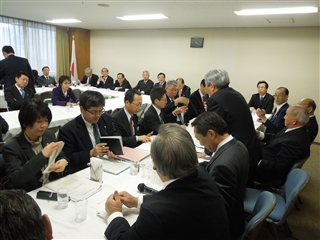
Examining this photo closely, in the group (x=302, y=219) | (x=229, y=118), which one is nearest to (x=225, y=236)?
(x=229, y=118)

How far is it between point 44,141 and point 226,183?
139cm

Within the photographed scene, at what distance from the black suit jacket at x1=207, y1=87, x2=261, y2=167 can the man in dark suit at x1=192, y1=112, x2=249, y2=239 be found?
0.65m

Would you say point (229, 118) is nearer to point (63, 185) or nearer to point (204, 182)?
point (204, 182)

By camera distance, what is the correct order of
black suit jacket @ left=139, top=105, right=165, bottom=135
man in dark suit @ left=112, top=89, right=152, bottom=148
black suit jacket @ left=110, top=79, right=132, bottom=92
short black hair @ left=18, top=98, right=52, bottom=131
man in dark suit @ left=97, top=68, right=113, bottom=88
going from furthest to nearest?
man in dark suit @ left=97, top=68, right=113, bottom=88
black suit jacket @ left=110, top=79, right=132, bottom=92
black suit jacket @ left=139, top=105, right=165, bottom=135
man in dark suit @ left=112, top=89, right=152, bottom=148
short black hair @ left=18, top=98, right=52, bottom=131

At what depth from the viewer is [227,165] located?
58.5 inches

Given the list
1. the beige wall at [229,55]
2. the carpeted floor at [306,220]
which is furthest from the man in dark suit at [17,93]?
the beige wall at [229,55]

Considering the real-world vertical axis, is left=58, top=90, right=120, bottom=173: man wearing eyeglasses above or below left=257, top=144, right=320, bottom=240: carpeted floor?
above

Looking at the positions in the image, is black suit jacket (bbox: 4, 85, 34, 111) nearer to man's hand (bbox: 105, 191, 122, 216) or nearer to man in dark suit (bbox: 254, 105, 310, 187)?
man's hand (bbox: 105, 191, 122, 216)

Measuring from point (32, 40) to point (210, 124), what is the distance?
27.3 ft

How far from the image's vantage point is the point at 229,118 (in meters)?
2.38

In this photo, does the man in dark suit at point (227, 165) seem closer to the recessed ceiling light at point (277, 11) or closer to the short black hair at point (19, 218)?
the short black hair at point (19, 218)

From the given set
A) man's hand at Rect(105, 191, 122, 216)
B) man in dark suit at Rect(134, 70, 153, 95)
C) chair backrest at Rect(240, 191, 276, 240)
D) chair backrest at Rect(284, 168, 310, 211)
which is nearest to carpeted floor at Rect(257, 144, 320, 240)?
chair backrest at Rect(284, 168, 310, 211)

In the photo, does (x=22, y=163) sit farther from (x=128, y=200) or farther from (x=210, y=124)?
(x=210, y=124)

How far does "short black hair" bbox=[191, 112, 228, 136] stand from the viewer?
5.72 feet
